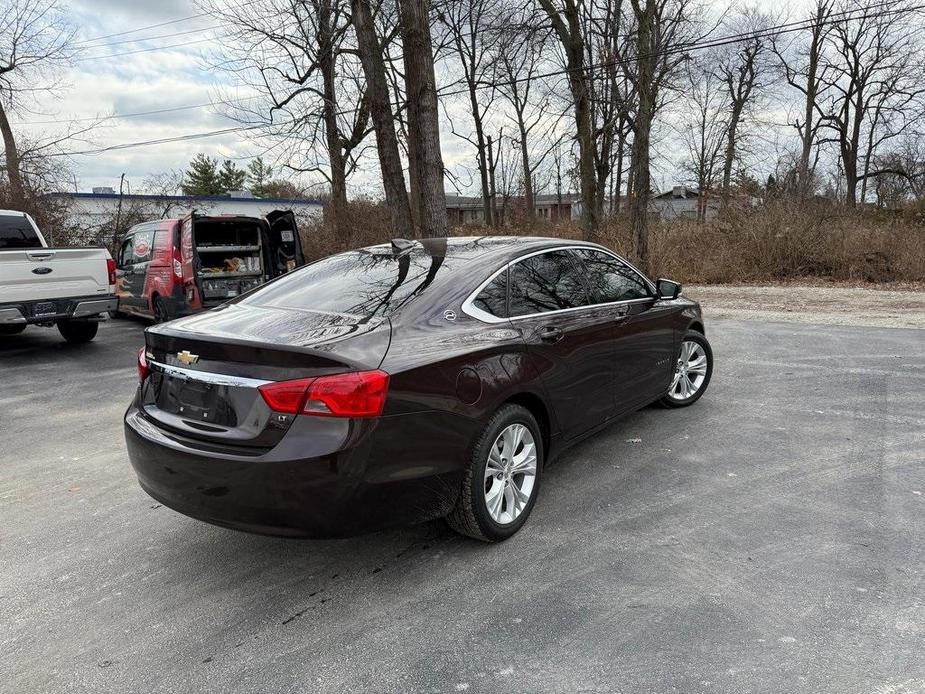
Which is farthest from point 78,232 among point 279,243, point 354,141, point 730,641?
point 730,641

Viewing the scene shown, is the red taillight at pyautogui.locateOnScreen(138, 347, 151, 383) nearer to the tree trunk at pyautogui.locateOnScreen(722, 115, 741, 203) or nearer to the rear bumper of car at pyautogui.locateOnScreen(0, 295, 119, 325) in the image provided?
the rear bumper of car at pyautogui.locateOnScreen(0, 295, 119, 325)

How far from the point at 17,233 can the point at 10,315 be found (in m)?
2.53

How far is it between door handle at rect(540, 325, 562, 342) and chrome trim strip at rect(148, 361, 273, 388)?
64.3 inches

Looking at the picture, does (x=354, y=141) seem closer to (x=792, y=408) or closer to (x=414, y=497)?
(x=792, y=408)

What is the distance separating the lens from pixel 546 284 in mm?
3982

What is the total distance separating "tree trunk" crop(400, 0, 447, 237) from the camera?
1052cm

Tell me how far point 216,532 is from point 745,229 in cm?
1720

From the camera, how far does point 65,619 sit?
109 inches

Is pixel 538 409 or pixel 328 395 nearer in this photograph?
pixel 328 395

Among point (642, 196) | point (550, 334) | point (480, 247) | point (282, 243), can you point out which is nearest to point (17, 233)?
point (282, 243)

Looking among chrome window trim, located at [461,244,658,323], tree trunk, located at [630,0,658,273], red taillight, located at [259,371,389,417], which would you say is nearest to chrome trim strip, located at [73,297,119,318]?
chrome window trim, located at [461,244,658,323]

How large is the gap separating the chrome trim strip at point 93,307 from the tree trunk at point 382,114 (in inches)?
222

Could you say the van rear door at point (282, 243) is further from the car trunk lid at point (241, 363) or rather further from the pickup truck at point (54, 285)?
the car trunk lid at point (241, 363)

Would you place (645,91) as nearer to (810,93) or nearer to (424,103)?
(424,103)
